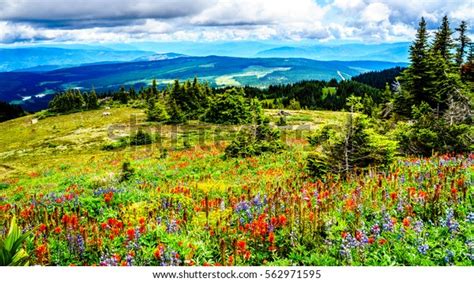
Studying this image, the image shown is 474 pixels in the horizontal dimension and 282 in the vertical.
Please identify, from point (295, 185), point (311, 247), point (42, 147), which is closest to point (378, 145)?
point (295, 185)

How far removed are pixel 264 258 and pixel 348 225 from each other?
52.8 inches

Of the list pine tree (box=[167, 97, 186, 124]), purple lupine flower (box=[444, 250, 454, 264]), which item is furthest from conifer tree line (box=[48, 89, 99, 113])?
purple lupine flower (box=[444, 250, 454, 264])

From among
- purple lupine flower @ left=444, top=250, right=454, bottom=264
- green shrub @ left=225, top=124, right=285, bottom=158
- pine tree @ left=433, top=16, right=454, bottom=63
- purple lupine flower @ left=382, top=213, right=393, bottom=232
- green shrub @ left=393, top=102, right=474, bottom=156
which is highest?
pine tree @ left=433, top=16, right=454, bottom=63

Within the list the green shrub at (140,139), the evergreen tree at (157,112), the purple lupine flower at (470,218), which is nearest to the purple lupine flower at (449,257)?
the purple lupine flower at (470,218)

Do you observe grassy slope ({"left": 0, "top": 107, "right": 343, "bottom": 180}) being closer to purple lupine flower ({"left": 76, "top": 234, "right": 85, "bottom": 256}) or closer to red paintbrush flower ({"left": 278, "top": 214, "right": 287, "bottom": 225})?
purple lupine flower ({"left": 76, "top": 234, "right": 85, "bottom": 256})

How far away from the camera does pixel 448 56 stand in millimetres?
31172

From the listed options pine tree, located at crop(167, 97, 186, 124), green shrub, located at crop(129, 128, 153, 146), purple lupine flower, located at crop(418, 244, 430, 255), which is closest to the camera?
purple lupine flower, located at crop(418, 244, 430, 255)

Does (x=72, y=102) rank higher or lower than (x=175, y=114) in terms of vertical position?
lower

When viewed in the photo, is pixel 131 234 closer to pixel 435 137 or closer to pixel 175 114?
pixel 435 137

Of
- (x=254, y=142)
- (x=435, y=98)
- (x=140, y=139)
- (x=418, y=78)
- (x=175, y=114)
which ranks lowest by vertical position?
(x=140, y=139)

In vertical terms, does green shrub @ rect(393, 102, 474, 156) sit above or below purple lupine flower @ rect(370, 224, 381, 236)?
below

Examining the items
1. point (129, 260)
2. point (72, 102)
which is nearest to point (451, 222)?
point (129, 260)
